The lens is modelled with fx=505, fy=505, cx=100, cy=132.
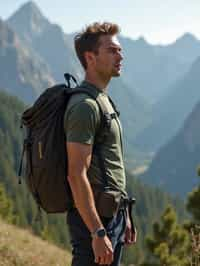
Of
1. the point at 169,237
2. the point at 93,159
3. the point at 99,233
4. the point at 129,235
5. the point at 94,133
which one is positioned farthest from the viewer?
the point at 169,237

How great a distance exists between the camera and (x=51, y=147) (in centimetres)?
447

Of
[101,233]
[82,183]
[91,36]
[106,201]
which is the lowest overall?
[101,233]

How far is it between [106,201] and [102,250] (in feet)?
1.46

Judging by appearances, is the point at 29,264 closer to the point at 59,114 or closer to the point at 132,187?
the point at 59,114

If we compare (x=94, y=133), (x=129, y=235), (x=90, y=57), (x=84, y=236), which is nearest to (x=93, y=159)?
(x=94, y=133)

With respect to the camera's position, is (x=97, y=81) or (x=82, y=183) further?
(x=97, y=81)

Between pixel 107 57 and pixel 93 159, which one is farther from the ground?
pixel 107 57

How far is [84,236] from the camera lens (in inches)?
181

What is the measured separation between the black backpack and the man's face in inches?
15.4

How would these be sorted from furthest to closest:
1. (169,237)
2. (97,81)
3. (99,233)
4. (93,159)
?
(169,237) → (97,81) → (93,159) → (99,233)

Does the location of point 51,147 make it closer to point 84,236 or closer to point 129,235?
point 84,236

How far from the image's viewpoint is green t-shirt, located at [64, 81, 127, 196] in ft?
14.3

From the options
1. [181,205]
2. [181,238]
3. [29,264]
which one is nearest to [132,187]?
[181,205]

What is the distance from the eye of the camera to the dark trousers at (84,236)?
4586mm
